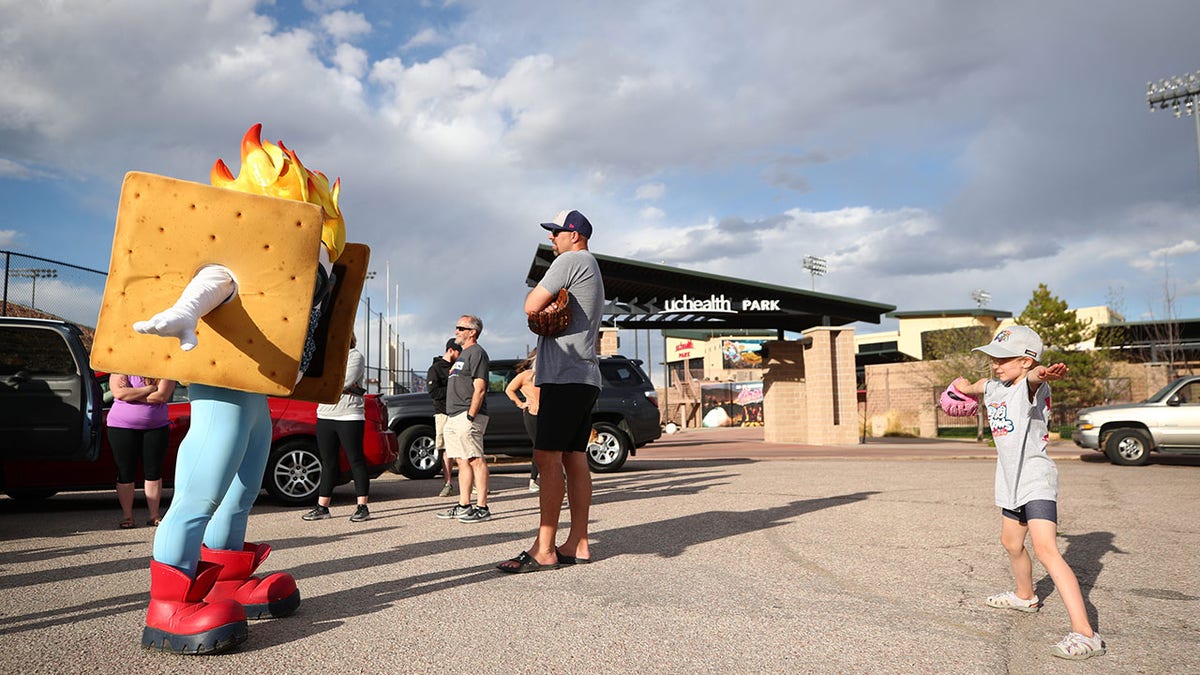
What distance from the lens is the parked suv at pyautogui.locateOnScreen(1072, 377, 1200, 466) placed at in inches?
535

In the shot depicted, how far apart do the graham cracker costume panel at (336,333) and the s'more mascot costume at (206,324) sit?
354mm

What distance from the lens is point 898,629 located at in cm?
348

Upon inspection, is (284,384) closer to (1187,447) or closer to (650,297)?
(1187,447)

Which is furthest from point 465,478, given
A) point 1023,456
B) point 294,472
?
point 1023,456

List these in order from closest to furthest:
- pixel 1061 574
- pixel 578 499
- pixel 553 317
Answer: pixel 1061 574, pixel 553 317, pixel 578 499

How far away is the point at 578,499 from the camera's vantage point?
A: 489 centimetres

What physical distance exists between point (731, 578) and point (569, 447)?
117cm

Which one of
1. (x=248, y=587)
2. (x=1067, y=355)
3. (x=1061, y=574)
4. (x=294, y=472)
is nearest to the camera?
(x=1061, y=574)

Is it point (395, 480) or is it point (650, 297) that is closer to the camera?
point (395, 480)

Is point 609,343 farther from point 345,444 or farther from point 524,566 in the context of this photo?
point 524,566

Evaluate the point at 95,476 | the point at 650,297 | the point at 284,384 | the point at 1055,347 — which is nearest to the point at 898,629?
the point at 284,384

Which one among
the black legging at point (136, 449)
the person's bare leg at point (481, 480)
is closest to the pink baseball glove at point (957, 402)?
the person's bare leg at point (481, 480)

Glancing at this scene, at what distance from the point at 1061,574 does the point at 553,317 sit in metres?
2.75

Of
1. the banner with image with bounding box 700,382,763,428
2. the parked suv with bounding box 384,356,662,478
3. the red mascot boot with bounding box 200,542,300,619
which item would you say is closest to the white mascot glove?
the red mascot boot with bounding box 200,542,300,619
